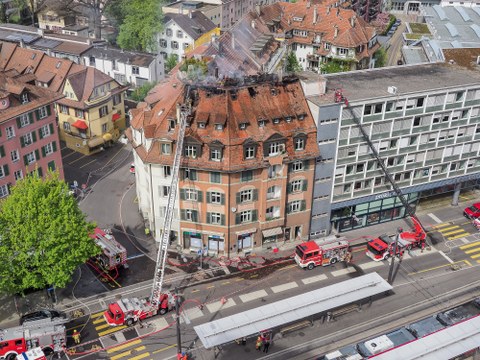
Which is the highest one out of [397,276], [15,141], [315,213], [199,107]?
[199,107]

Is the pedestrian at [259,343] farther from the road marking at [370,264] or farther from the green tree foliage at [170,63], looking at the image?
the green tree foliage at [170,63]

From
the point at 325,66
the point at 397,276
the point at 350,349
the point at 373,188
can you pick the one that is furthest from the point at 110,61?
the point at 350,349

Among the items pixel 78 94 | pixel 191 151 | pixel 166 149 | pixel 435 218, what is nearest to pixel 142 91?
pixel 78 94

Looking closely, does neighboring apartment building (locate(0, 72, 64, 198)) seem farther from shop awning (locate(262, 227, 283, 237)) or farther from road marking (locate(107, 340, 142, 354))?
shop awning (locate(262, 227, 283, 237))

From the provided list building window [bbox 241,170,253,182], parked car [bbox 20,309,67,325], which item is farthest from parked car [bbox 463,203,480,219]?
parked car [bbox 20,309,67,325]

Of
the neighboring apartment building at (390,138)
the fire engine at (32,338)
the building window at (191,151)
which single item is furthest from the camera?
the neighboring apartment building at (390,138)

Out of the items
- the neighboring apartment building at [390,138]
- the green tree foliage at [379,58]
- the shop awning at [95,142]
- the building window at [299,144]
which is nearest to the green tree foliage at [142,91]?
the shop awning at [95,142]

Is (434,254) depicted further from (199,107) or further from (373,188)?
(199,107)
